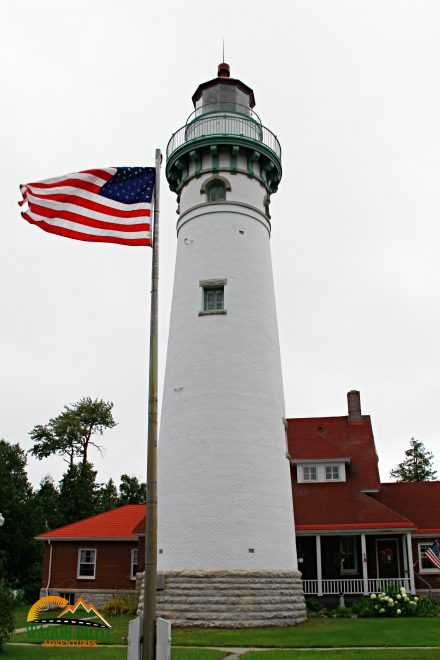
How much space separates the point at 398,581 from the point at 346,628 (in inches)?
265

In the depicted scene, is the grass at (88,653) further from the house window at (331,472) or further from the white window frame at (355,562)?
the house window at (331,472)

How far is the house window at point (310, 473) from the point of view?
1128 inches

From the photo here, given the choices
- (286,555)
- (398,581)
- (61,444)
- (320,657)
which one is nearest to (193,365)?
(286,555)

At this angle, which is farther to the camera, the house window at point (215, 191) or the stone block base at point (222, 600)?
the house window at point (215, 191)

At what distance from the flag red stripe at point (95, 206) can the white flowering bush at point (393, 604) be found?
1704 centimetres

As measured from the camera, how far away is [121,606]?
944 inches

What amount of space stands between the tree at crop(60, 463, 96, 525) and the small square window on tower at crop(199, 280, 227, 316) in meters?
28.4

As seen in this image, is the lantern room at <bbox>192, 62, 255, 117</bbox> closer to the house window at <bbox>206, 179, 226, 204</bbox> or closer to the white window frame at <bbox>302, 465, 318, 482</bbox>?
the house window at <bbox>206, 179, 226, 204</bbox>

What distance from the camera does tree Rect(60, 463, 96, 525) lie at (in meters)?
45.4

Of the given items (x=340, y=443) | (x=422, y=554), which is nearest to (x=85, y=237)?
(x=422, y=554)

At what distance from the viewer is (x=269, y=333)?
866 inches

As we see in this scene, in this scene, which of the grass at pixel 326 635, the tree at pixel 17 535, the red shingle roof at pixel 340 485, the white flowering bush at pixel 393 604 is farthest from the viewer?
the tree at pixel 17 535

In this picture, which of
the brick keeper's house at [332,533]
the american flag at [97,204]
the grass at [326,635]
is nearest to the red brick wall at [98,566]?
the brick keeper's house at [332,533]

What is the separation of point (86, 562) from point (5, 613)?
14910mm
